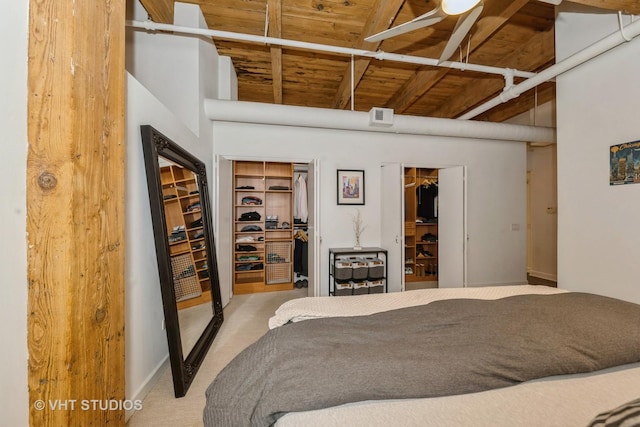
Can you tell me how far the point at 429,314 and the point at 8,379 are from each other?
1854 millimetres

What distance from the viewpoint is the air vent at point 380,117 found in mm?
3357

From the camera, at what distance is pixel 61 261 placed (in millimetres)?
980

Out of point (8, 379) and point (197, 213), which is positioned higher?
point (197, 213)

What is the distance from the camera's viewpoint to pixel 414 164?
13.3 feet

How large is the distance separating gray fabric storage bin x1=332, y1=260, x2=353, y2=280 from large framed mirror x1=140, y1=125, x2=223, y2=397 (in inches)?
57.8

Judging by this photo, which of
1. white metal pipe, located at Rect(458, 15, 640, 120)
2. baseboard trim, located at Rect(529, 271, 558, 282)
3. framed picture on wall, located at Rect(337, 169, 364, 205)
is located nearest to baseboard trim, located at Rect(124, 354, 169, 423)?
framed picture on wall, located at Rect(337, 169, 364, 205)

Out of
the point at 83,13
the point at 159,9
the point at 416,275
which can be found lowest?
the point at 416,275

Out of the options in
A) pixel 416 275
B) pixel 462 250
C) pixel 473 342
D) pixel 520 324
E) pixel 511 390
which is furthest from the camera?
pixel 416 275

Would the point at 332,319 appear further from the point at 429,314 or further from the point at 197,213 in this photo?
the point at 197,213

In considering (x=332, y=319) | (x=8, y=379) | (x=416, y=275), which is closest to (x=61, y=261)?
(x=8, y=379)

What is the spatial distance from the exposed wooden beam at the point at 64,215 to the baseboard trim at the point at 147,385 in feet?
2.14

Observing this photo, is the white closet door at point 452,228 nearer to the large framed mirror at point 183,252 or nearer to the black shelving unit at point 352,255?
the black shelving unit at point 352,255

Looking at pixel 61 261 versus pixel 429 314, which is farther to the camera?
pixel 429 314
